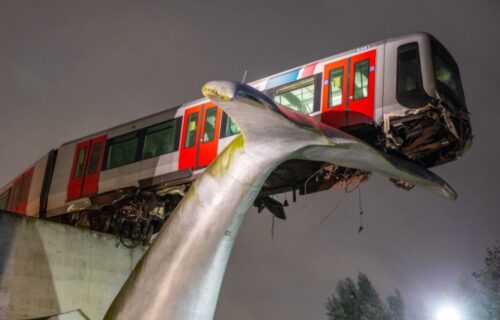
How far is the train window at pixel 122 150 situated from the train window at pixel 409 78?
680 centimetres

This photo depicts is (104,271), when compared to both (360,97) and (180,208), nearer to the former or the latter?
(180,208)

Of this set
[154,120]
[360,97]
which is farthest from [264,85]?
[154,120]

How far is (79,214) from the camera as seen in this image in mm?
13914

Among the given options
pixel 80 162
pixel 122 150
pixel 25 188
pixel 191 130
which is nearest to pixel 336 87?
pixel 191 130

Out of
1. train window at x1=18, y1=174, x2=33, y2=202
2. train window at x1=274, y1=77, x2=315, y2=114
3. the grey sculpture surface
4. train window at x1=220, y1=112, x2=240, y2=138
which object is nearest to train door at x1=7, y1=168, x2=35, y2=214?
train window at x1=18, y1=174, x2=33, y2=202

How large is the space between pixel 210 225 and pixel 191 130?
459 centimetres

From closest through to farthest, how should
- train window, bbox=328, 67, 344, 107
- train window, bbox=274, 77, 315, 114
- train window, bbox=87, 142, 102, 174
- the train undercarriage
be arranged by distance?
1. the train undercarriage
2. train window, bbox=328, 67, 344, 107
3. train window, bbox=274, 77, 315, 114
4. train window, bbox=87, 142, 102, 174

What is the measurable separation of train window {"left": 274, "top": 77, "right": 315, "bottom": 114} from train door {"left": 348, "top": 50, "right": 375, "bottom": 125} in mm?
843

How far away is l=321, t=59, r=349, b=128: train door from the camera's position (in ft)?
30.3

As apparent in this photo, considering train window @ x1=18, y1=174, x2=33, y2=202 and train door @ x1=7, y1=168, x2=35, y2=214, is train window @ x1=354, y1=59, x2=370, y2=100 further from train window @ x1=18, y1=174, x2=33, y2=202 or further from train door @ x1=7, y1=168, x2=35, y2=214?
train window @ x1=18, y1=174, x2=33, y2=202

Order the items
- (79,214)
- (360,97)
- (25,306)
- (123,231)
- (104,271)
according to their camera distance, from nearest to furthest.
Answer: (360,97)
(25,306)
(104,271)
(123,231)
(79,214)

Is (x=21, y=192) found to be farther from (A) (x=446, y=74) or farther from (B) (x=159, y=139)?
(A) (x=446, y=74)

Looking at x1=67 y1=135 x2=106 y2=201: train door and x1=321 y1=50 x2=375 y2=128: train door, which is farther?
x1=67 y1=135 x2=106 y2=201: train door

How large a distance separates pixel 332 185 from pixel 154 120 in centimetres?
477
